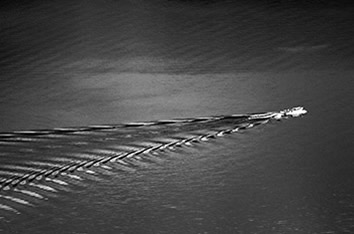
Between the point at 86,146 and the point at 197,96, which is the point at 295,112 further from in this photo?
the point at 86,146

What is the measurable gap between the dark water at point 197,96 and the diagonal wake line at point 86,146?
0.06 meters

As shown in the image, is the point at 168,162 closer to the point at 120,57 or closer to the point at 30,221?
the point at 30,221

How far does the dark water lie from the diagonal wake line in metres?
0.06

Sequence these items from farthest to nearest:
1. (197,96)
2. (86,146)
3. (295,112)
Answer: (197,96) → (295,112) → (86,146)

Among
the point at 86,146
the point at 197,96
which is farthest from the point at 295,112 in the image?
the point at 86,146

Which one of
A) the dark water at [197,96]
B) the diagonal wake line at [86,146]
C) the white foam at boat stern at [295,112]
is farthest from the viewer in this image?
the white foam at boat stern at [295,112]

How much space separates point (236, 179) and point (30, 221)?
465mm

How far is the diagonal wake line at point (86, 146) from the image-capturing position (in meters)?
2.30

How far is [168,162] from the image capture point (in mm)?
2404

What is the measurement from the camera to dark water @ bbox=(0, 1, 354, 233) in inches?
80.0

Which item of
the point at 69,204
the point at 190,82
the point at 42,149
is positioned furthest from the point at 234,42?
the point at 69,204

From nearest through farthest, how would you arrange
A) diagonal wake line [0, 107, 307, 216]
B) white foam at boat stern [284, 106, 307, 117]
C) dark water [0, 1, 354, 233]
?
dark water [0, 1, 354, 233] < diagonal wake line [0, 107, 307, 216] < white foam at boat stern [284, 106, 307, 117]

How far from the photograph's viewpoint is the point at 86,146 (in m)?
2.56

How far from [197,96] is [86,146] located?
533mm
